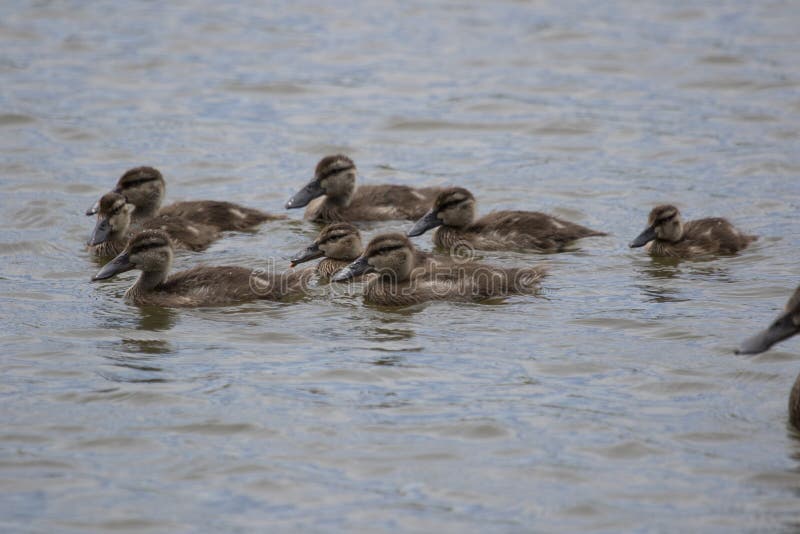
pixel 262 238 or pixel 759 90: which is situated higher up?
pixel 759 90

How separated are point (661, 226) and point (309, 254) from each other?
254 centimetres

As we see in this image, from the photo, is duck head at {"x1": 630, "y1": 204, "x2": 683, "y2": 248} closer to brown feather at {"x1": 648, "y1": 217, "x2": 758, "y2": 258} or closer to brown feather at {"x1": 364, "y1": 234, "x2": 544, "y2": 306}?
brown feather at {"x1": 648, "y1": 217, "x2": 758, "y2": 258}

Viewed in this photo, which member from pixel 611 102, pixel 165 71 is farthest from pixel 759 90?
pixel 165 71

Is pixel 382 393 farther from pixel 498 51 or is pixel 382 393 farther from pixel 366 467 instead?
pixel 498 51

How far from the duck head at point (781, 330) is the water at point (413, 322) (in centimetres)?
40

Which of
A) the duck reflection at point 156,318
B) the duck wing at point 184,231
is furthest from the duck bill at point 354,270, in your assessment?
the duck wing at point 184,231

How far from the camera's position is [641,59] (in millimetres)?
16078

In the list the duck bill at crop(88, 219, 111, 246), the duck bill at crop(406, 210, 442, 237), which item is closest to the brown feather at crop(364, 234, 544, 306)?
the duck bill at crop(406, 210, 442, 237)

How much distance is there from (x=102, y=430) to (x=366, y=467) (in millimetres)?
1360

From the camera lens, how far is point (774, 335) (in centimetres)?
637

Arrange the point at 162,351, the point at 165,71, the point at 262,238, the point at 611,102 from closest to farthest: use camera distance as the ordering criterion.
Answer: the point at 162,351 → the point at 262,238 → the point at 611,102 → the point at 165,71

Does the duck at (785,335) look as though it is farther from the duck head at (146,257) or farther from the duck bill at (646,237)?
the duck head at (146,257)

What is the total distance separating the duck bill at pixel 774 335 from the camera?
636cm

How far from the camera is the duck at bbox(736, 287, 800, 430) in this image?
6344mm
